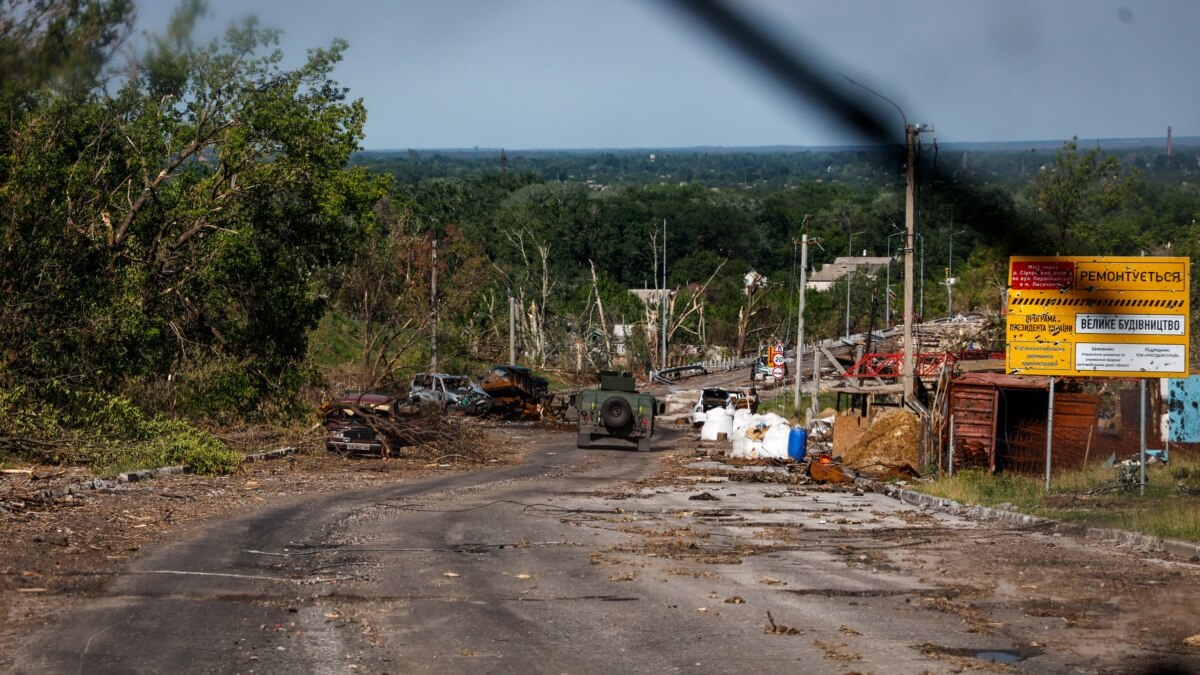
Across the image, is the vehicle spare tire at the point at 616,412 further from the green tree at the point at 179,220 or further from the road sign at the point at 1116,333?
the road sign at the point at 1116,333

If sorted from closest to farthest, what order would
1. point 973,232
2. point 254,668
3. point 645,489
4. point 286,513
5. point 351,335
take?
point 973,232
point 254,668
point 286,513
point 645,489
point 351,335

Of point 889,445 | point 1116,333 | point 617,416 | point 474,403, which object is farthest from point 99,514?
point 474,403

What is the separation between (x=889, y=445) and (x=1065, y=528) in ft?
40.7

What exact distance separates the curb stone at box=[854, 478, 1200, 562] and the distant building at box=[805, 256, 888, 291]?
46.2 meters

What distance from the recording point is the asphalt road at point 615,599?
891 cm

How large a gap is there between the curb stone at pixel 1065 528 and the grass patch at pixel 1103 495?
0.73 ft

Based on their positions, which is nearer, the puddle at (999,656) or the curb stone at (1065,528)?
the puddle at (999,656)

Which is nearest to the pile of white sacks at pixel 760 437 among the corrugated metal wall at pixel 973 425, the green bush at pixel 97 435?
the corrugated metal wall at pixel 973 425

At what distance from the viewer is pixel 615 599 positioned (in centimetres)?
1159

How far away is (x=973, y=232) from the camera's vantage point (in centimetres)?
268

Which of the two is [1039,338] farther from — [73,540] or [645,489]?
[73,540]

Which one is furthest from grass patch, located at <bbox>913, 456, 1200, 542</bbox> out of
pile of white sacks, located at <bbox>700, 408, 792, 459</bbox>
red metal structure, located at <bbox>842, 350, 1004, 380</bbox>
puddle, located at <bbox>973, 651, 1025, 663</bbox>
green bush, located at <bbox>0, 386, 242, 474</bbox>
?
green bush, located at <bbox>0, 386, 242, 474</bbox>

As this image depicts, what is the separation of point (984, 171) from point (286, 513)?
17185 mm

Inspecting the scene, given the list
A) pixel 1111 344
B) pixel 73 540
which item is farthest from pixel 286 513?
pixel 1111 344
